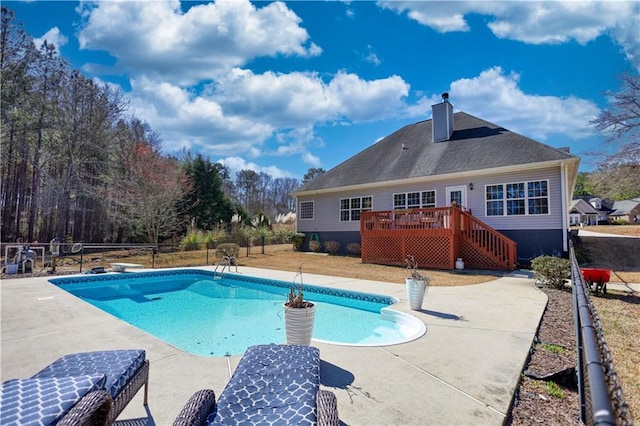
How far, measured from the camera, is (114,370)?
2250mm

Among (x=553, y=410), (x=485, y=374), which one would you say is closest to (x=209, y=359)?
(x=485, y=374)

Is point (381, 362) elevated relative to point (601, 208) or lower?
lower

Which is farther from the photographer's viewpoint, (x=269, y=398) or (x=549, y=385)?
(x=549, y=385)

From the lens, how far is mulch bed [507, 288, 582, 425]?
8.54 ft

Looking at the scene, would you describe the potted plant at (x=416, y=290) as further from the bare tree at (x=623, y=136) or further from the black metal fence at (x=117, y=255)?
the bare tree at (x=623, y=136)

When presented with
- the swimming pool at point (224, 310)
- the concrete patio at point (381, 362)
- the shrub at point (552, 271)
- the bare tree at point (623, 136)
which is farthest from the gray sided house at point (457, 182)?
the swimming pool at point (224, 310)

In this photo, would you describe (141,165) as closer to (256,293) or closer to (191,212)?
(191,212)

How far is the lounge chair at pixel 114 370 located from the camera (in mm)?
2102

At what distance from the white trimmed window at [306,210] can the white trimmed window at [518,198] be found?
992cm

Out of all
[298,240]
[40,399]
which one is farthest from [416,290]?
[298,240]

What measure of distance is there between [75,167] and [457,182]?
71.9 feet

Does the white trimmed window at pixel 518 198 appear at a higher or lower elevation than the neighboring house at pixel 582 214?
lower

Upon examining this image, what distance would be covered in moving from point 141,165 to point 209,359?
63.0 ft

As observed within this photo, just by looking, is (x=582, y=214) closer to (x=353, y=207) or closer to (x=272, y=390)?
(x=353, y=207)
